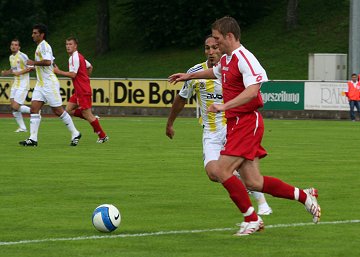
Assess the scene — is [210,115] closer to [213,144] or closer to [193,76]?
[213,144]

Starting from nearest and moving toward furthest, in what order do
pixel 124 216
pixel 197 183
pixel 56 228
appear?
pixel 56 228, pixel 124 216, pixel 197 183

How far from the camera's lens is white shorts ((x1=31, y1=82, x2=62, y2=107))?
22875 mm

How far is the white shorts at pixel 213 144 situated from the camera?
11.7m

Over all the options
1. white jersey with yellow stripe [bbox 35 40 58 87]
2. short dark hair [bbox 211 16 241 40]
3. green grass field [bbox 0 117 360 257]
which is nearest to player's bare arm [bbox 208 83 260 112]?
short dark hair [bbox 211 16 241 40]

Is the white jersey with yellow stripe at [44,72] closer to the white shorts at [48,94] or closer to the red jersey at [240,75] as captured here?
the white shorts at [48,94]

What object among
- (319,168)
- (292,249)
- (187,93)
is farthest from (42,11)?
(292,249)

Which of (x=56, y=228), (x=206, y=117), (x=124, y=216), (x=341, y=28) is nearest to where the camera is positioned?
(x=56, y=228)

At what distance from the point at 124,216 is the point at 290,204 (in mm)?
2200

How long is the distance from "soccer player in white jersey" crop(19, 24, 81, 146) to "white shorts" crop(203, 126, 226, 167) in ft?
35.4

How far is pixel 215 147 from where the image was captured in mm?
11891

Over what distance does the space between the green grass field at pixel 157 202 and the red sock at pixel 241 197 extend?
212 mm

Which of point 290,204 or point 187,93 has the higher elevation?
point 187,93

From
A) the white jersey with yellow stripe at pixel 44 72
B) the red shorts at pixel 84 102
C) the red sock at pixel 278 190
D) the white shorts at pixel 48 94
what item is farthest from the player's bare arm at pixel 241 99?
the red shorts at pixel 84 102

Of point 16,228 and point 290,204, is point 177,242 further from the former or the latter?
point 290,204
